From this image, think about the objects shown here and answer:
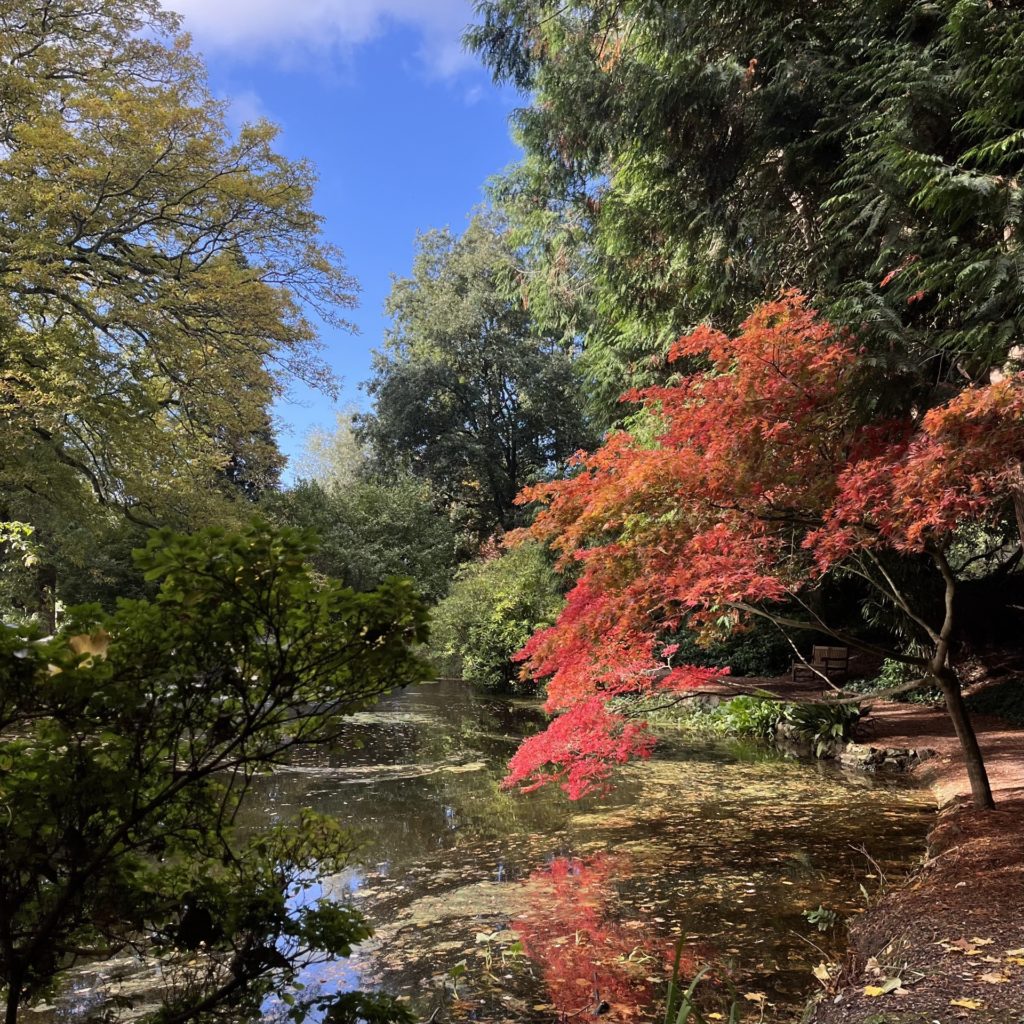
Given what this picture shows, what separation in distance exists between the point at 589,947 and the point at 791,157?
24.2 ft

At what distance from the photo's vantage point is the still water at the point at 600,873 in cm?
318

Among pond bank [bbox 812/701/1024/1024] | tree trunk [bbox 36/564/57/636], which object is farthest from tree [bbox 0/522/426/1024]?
tree trunk [bbox 36/564/57/636]

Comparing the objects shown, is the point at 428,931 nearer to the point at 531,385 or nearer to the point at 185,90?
the point at 185,90

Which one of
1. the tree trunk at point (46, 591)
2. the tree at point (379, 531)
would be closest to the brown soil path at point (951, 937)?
the tree trunk at point (46, 591)

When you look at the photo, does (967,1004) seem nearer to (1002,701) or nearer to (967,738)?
(967,738)

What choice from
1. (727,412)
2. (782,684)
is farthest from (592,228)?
(727,412)

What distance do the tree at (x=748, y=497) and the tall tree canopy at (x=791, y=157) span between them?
1204 millimetres

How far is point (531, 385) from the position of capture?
23.8 metres

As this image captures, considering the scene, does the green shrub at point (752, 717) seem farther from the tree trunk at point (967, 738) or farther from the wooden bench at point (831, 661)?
the tree trunk at point (967, 738)

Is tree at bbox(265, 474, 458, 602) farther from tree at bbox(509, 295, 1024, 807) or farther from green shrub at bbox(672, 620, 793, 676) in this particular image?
tree at bbox(509, 295, 1024, 807)

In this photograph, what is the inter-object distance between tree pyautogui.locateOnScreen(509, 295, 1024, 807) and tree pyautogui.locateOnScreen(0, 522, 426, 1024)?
2.76 meters

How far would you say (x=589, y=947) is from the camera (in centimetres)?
350

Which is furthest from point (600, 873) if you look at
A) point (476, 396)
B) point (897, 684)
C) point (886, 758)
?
point (476, 396)

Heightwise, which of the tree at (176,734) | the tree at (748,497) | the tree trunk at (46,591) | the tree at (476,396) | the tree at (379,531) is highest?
the tree at (476,396)
